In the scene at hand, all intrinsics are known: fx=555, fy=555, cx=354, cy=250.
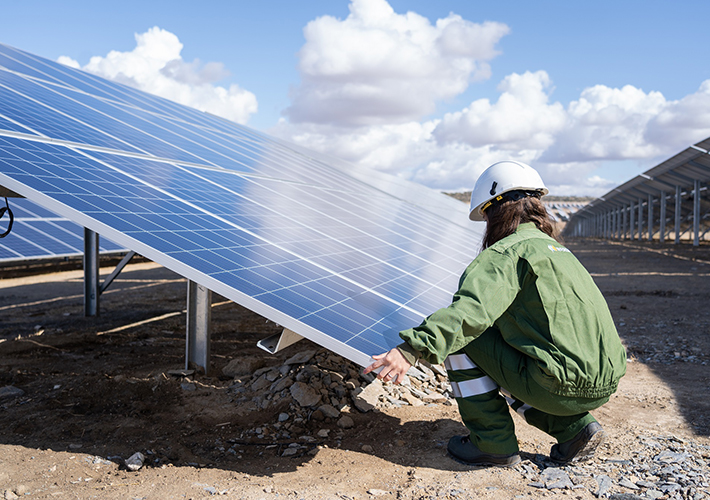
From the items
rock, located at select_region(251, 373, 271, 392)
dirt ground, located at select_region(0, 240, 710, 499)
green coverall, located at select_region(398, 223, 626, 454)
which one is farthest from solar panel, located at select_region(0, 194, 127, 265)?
green coverall, located at select_region(398, 223, 626, 454)

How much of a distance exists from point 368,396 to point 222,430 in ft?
5.58

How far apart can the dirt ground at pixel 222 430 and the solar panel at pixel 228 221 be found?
1.27m

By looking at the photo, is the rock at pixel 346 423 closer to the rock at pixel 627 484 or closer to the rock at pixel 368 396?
the rock at pixel 368 396

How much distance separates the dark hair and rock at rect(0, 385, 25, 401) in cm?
631

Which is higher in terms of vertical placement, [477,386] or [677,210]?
[677,210]

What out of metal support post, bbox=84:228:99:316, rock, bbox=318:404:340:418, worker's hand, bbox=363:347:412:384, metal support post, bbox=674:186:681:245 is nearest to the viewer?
worker's hand, bbox=363:347:412:384

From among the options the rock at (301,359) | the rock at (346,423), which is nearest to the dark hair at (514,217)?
the rock at (346,423)

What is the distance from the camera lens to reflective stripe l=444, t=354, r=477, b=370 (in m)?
4.63

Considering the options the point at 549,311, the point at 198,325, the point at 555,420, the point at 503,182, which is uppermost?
the point at 503,182

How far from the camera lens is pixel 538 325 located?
4.11 meters

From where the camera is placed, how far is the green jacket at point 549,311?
3.83 metres

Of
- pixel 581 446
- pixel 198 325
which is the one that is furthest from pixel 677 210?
pixel 198 325

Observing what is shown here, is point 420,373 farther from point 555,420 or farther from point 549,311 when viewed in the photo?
point 549,311

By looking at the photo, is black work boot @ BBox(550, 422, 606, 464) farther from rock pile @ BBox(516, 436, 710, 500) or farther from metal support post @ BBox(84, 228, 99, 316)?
metal support post @ BBox(84, 228, 99, 316)
